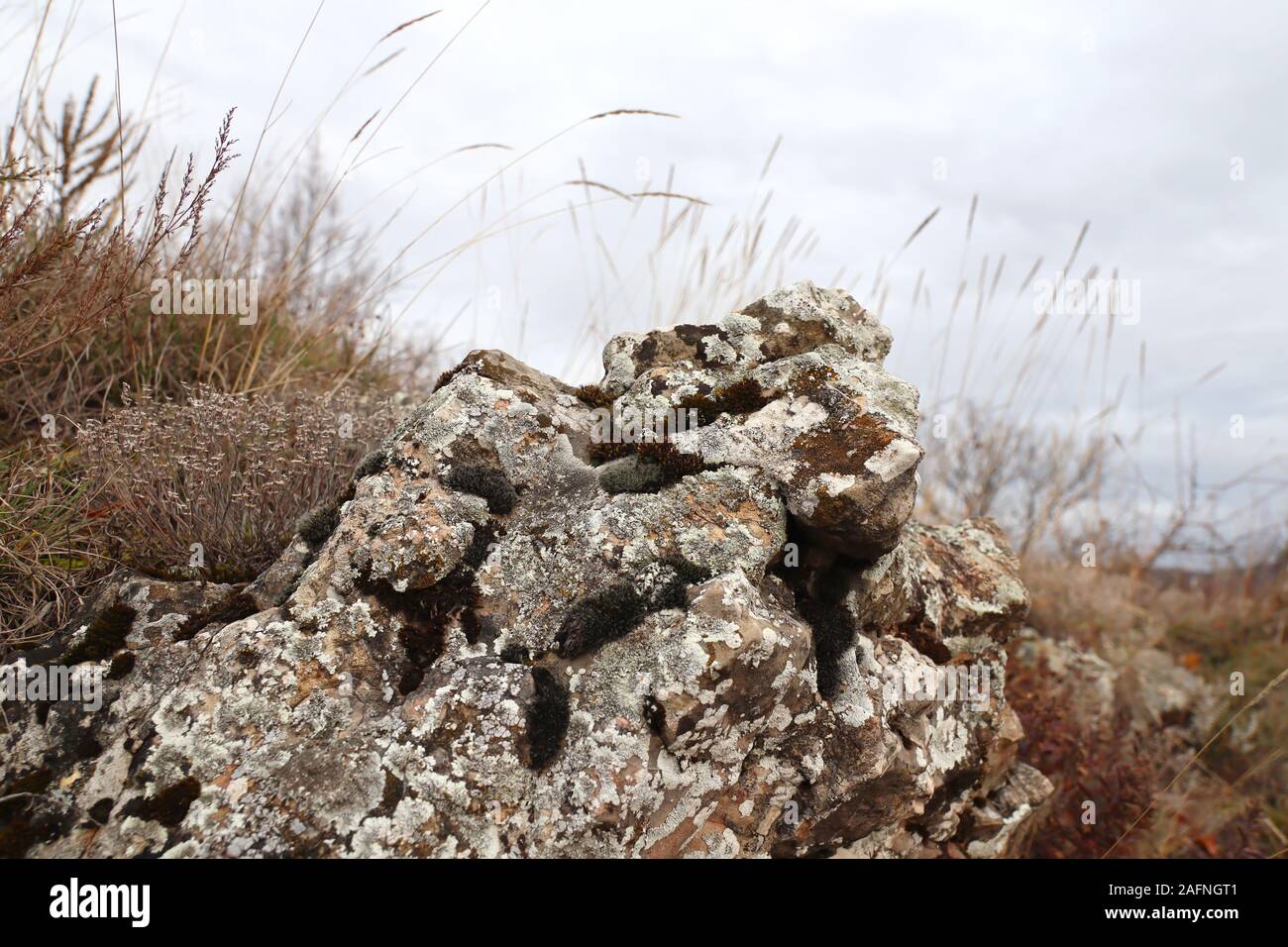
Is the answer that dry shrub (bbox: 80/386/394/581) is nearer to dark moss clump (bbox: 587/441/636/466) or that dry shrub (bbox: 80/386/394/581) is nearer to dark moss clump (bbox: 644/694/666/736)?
dark moss clump (bbox: 587/441/636/466)

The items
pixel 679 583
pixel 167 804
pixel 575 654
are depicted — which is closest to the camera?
pixel 167 804

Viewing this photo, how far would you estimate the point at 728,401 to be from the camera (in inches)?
133

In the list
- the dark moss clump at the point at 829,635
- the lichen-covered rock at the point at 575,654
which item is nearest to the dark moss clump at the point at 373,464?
the lichen-covered rock at the point at 575,654

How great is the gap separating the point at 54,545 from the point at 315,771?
1.73m

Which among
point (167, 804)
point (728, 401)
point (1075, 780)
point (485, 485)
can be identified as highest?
point (728, 401)

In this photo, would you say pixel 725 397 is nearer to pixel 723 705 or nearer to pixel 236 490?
pixel 723 705

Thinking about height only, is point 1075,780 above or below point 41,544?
below

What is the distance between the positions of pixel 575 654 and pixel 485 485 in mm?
770

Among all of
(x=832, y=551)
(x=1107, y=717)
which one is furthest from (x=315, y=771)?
(x=1107, y=717)

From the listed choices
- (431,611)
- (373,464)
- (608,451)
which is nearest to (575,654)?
(431,611)

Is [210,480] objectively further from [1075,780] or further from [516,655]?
[1075,780]

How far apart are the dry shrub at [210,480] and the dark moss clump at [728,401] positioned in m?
1.57

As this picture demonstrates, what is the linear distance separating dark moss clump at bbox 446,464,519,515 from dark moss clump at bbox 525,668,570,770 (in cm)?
73

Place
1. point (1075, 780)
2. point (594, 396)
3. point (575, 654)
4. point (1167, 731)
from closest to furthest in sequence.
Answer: point (575, 654), point (594, 396), point (1075, 780), point (1167, 731)
